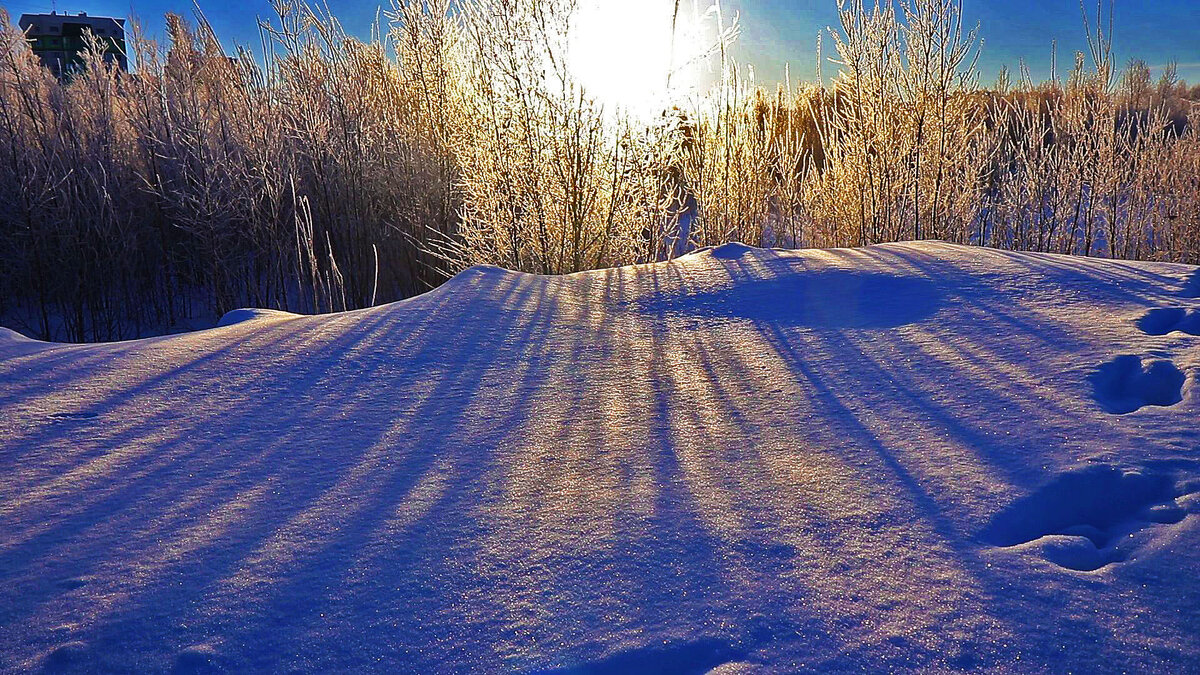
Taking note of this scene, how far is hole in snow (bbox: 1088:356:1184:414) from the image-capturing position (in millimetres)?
1583

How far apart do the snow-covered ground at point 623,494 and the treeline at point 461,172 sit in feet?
6.80

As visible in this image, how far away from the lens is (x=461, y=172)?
16.3 feet

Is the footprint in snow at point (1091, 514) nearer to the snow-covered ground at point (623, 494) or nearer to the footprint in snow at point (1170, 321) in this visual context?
the snow-covered ground at point (623, 494)

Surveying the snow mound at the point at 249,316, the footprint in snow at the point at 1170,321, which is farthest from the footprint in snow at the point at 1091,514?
the snow mound at the point at 249,316

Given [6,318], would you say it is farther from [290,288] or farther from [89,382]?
[89,382]

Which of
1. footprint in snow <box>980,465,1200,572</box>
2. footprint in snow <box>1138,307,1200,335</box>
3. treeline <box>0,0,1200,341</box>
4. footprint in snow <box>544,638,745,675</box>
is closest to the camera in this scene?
footprint in snow <box>544,638,745,675</box>

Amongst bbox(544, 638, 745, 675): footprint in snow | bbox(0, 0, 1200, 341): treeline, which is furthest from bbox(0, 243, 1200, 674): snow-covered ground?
→ bbox(0, 0, 1200, 341): treeline

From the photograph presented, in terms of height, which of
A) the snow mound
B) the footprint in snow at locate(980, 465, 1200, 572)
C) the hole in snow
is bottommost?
the footprint in snow at locate(980, 465, 1200, 572)

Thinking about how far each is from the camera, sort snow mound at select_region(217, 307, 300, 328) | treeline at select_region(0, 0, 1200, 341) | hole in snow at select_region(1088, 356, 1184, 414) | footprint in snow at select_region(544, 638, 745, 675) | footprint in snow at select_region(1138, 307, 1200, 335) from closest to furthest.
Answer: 1. footprint in snow at select_region(544, 638, 745, 675)
2. hole in snow at select_region(1088, 356, 1184, 414)
3. footprint in snow at select_region(1138, 307, 1200, 335)
4. snow mound at select_region(217, 307, 300, 328)
5. treeline at select_region(0, 0, 1200, 341)

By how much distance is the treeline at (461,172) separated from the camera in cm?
409

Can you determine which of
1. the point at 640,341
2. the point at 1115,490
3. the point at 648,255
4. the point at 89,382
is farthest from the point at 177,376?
the point at 648,255

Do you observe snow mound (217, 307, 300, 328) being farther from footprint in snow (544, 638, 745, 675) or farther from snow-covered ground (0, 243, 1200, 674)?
footprint in snow (544, 638, 745, 675)

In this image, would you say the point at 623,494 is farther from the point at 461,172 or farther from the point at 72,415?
the point at 461,172

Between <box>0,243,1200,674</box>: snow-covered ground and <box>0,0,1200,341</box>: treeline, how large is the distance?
6.80 ft
